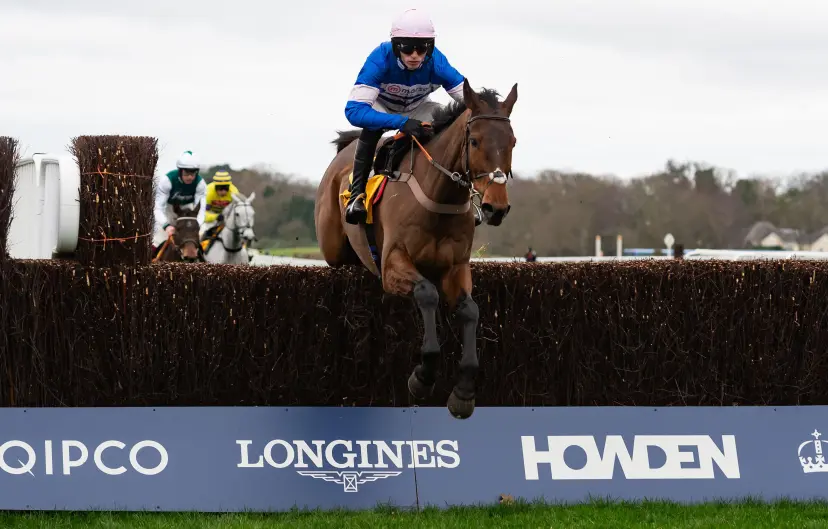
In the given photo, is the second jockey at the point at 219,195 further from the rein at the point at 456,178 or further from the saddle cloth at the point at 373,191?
the rein at the point at 456,178

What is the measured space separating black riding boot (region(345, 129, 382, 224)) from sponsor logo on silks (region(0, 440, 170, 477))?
180cm

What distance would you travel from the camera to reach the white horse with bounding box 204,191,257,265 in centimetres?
1348

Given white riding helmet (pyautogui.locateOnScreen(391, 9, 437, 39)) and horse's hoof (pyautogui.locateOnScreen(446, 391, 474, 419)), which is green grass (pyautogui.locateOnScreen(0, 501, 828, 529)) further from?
white riding helmet (pyautogui.locateOnScreen(391, 9, 437, 39))

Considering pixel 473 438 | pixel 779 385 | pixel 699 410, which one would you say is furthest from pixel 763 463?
pixel 473 438

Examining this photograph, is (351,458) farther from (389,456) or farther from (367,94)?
(367,94)

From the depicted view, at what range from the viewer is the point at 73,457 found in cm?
586

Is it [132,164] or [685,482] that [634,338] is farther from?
[132,164]

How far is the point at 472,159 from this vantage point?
5480 mm

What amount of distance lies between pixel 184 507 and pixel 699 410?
2833mm

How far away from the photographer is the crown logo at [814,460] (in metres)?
5.99

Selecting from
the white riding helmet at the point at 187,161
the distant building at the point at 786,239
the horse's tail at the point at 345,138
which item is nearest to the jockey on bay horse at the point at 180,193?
the white riding helmet at the point at 187,161

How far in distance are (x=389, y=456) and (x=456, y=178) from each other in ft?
5.02

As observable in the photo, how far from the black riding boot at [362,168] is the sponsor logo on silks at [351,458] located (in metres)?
1.45

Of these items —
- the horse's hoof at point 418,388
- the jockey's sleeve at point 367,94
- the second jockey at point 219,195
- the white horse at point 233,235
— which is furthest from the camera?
the second jockey at point 219,195
